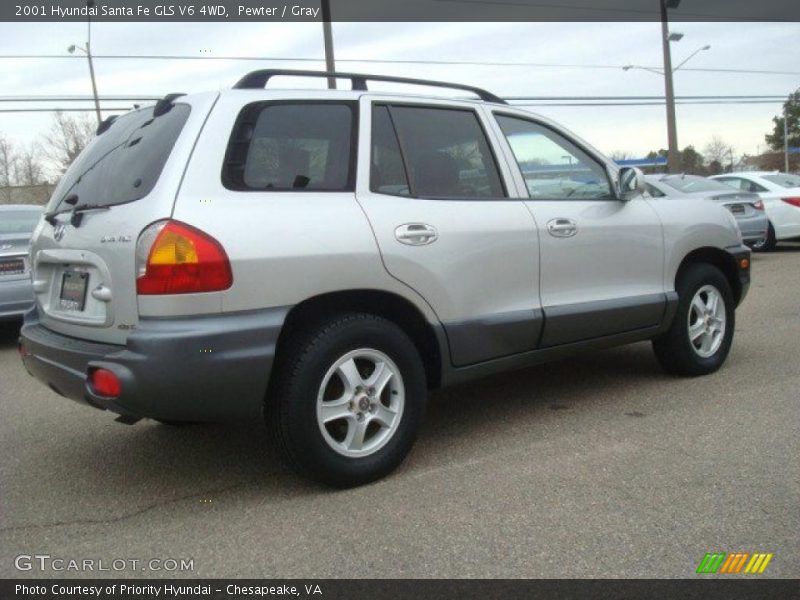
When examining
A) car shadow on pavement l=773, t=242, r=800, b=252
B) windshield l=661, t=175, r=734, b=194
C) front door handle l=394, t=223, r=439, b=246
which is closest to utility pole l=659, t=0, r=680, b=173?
car shadow on pavement l=773, t=242, r=800, b=252

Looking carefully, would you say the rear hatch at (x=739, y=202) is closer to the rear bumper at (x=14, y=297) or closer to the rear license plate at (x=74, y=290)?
the rear bumper at (x=14, y=297)

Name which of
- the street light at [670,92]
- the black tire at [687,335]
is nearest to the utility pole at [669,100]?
the street light at [670,92]

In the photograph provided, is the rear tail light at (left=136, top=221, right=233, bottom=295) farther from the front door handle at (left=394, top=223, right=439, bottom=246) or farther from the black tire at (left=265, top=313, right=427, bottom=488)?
the front door handle at (left=394, top=223, right=439, bottom=246)

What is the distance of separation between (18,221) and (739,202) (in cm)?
1022

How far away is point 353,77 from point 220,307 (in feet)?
4.87

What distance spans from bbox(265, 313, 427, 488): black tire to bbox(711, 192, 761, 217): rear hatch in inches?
382

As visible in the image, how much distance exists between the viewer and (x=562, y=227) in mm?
4281

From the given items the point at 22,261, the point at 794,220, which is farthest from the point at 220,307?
the point at 794,220

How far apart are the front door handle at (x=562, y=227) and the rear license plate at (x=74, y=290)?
2.40 meters

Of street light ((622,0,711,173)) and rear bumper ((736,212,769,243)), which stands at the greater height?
street light ((622,0,711,173))
